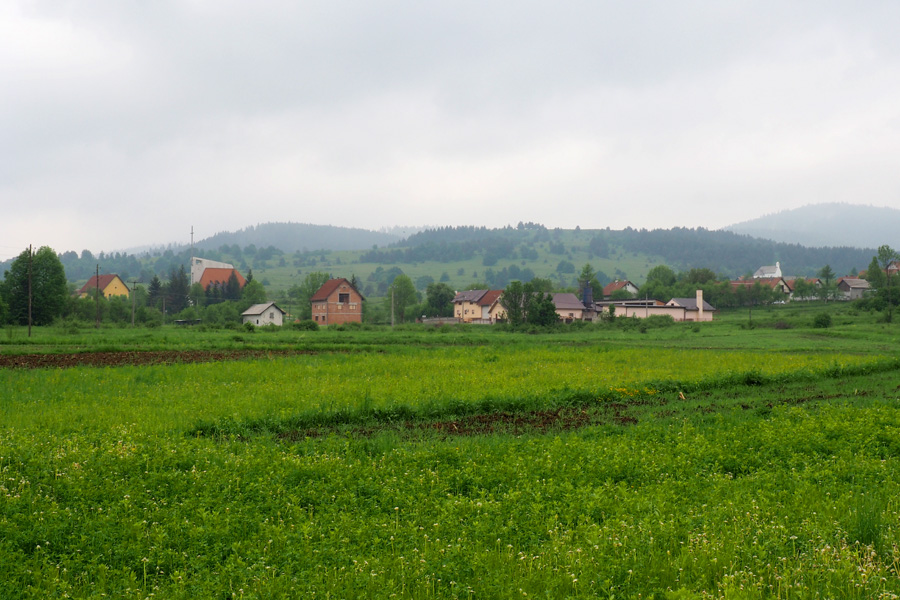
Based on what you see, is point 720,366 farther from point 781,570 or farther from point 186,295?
point 186,295

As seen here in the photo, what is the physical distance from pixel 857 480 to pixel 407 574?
812 cm

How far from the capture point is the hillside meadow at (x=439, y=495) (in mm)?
6965

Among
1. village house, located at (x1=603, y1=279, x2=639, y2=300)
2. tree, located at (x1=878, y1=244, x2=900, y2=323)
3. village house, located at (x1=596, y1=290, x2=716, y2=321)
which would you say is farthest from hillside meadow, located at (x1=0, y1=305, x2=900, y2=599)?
village house, located at (x1=603, y1=279, x2=639, y2=300)

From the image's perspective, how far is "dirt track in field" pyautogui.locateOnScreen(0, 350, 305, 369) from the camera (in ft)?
95.5

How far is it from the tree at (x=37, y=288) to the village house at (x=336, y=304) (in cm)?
4208

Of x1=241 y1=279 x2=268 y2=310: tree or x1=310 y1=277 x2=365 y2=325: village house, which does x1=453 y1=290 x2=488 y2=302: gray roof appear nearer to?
x1=310 y1=277 x2=365 y2=325: village house

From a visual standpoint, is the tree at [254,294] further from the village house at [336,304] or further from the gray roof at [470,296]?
the gray roof at [470,296]

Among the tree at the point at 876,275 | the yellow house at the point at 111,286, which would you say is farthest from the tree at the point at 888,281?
the yellow house at the point at 111,286

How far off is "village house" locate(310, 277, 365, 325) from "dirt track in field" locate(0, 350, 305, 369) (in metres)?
77.3

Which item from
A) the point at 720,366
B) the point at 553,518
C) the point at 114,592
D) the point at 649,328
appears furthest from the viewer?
the point at 649,328

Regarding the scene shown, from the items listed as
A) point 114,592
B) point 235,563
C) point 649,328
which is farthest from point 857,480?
point 649,328

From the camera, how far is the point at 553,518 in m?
8.44

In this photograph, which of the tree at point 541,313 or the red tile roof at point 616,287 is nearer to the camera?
the tree at point 541,313

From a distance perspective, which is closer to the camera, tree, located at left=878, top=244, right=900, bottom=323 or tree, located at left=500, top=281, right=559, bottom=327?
tree, located at left=500, top=281, right=559, bottom=327
